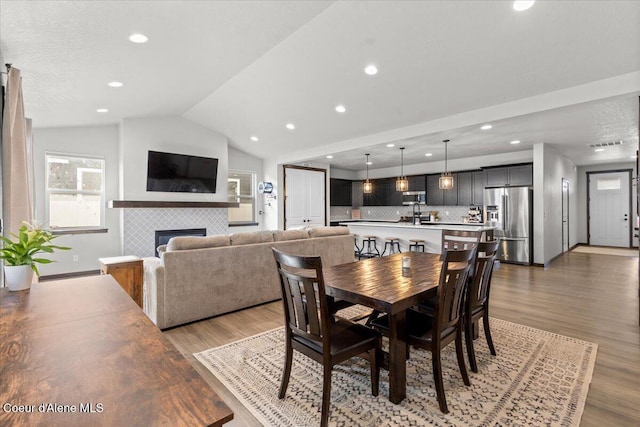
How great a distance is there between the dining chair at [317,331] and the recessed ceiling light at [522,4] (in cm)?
297

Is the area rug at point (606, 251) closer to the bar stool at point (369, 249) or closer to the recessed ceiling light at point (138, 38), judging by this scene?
the bar stool at point (369, 249)

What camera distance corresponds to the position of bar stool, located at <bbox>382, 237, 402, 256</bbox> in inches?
267

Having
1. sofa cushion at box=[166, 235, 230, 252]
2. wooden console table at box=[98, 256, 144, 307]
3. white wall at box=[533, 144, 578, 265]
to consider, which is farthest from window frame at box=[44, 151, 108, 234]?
white wall at box=[533, 144, 578, 265]

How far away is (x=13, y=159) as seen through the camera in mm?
2570

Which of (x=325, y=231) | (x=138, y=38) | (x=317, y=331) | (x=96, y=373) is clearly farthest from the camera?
(x=325, y=231)

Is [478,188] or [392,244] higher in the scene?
[478,188]

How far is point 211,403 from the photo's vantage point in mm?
728

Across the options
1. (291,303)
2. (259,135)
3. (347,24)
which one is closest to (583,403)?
(291,303)

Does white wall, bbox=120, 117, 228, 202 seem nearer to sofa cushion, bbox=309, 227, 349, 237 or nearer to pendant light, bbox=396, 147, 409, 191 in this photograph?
sofa cushion, bbox=309, 227, 349, 237

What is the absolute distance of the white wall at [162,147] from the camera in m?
6.00

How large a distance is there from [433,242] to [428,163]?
3.74 metres

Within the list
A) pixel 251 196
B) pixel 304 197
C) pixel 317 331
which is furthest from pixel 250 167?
pixel 317 331

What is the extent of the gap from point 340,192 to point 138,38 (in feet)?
25.2

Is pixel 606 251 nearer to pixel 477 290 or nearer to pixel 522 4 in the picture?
pixel 522 4
